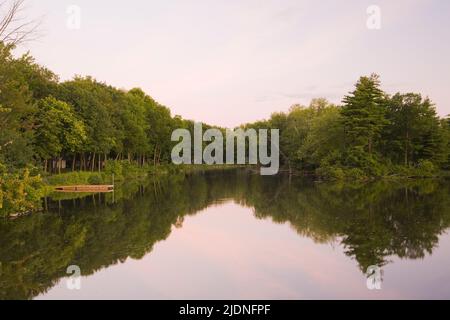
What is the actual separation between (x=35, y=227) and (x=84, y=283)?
10.4 metres

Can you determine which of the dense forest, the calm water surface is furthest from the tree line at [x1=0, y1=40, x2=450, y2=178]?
the calm water surface

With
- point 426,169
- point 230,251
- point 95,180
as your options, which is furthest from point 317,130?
point 230,251

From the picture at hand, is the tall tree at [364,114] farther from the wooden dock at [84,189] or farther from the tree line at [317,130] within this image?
the wooden dock at [84,189]

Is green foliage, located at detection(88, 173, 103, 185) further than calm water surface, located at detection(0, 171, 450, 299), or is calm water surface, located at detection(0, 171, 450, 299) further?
green foliage, located at detection(88, 173, 103, 185)

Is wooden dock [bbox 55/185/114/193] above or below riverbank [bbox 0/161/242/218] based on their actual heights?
below

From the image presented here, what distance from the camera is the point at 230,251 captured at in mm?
17047

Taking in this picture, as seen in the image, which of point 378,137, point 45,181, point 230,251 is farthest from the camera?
point 378,137

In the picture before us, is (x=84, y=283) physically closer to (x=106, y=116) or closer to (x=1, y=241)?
(x=1, y=241)

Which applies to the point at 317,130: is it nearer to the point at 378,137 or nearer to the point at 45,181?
the point at 378,137

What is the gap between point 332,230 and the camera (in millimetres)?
20078

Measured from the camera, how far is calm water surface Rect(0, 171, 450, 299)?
12.1 meters

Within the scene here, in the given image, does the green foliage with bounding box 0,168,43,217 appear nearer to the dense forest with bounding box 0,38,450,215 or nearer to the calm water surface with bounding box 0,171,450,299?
the calm water surface with bounding box 0,171,450,299

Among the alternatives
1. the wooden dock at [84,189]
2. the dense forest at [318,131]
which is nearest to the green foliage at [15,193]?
the dense forest at [318,131]

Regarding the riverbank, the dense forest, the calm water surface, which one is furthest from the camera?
the dense forest
